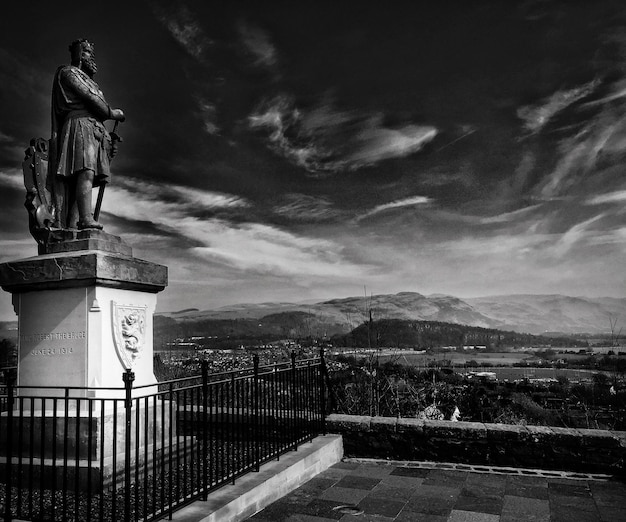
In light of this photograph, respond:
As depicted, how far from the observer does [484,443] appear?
251 inches

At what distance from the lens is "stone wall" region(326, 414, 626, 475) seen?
596cm

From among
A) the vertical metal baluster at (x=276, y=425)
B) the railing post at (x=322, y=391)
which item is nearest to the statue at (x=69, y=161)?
the vertical metal baluster at (x=276, y=425)

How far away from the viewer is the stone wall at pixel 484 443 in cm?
596

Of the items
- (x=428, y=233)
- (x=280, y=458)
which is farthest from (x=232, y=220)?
(x=280, y=458)

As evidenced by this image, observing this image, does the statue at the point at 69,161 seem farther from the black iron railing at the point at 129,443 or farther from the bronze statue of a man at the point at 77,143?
the black iron railing at the point at 129,443

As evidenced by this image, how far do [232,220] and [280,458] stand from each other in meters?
12.6

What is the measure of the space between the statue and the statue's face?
12 millimetres

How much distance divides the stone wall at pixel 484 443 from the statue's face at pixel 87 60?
5.54 metres

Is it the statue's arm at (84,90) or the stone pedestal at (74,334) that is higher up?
the statue's arm at (84,90)

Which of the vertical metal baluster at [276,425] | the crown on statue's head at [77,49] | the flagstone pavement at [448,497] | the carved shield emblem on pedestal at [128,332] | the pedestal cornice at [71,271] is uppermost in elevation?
the crown on statue's head at [77,49]

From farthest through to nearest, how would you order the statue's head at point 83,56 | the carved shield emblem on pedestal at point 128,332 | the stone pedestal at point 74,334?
the statue's head at point 83,56 < the carved shield emblem on pedestal at point 128,332 < the stone pedestal at point 74,334

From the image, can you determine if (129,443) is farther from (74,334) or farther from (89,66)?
(89,66)

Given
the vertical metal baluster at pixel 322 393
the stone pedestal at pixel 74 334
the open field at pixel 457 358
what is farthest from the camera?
the open field at pixel 457 358

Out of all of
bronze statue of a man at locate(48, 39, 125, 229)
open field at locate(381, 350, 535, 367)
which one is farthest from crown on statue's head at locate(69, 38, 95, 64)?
open field at locate(381, 350, 535, 367)
